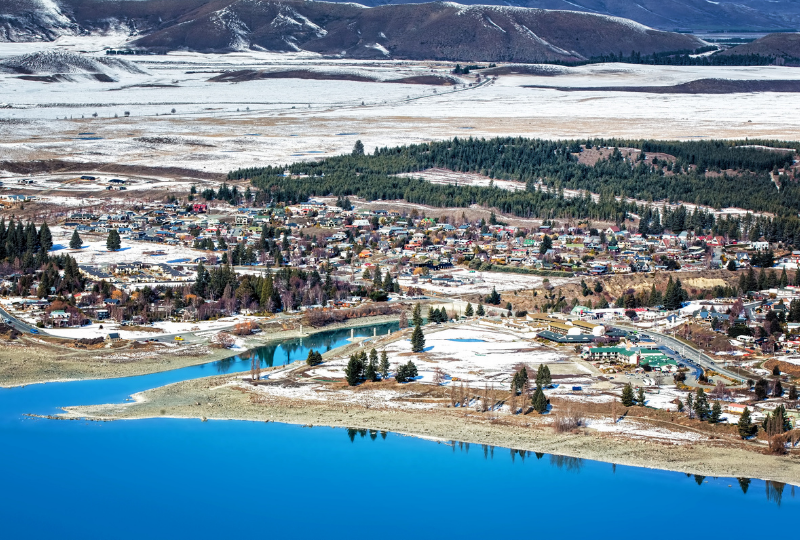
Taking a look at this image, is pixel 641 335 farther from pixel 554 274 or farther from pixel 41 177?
pixel 41 177

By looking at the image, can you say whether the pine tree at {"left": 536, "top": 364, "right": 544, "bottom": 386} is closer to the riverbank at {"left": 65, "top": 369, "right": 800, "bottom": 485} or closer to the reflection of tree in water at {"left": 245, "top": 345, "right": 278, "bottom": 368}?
the riverbank at {"left": 65, "top": 369, "right": 800, "bottom": 485}

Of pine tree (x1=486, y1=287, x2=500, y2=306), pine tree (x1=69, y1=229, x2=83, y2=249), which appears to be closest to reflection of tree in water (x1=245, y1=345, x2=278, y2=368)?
pine tree (x1=486, y1=287, x2=500, y2=306)

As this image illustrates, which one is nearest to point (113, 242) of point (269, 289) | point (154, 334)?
point (269, 289)

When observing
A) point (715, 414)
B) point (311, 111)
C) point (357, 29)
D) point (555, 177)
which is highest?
point (357, 29)

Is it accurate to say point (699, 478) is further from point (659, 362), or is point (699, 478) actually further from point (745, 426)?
point (659, 362)

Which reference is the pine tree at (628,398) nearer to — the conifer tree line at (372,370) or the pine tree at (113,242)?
the conifer tree line at (372,370)

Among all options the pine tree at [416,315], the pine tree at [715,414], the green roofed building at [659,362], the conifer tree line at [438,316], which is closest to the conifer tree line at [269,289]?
the pine tree at [416,315]
